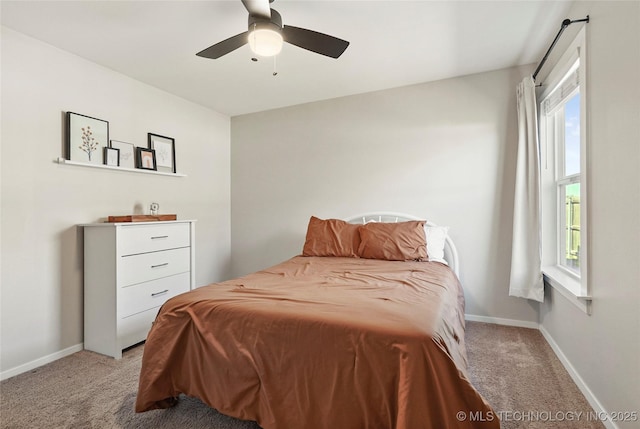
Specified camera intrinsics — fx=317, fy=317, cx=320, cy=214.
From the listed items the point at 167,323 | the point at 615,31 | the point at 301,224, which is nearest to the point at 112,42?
the point at 167,323

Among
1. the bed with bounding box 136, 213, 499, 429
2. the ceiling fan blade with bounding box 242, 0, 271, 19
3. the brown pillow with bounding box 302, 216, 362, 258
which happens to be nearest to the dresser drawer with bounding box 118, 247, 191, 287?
the bed with bounding box 136, 213, 499, 429

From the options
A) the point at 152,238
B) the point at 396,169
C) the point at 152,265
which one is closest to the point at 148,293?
the point at 152,265

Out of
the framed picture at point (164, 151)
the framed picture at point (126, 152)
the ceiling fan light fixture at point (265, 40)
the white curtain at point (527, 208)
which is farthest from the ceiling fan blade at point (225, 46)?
the white curtain at point (527, 208)

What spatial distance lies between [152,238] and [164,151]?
1.10m

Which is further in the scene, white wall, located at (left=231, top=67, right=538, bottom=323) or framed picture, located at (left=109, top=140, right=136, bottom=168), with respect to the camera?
white wall, located at (left=231, top=67, right=538, bottom=323)

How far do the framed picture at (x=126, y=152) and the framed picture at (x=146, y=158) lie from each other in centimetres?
4

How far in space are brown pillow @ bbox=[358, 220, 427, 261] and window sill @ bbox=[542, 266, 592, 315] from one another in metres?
0.93

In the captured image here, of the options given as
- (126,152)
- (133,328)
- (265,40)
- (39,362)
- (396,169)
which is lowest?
(39,362)

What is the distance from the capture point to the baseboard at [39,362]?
7.19 feet

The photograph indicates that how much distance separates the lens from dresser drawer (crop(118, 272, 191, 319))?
2.52 meters

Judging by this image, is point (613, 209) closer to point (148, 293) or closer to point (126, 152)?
point (148, 293)

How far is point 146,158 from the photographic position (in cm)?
319

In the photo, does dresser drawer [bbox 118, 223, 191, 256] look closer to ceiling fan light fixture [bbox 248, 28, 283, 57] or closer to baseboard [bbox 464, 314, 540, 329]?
ceiling fan light fixture [bbox 248, 28, 283, 57]

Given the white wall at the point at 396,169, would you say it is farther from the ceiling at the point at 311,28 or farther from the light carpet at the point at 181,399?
the light carpet at the point at 181,399
